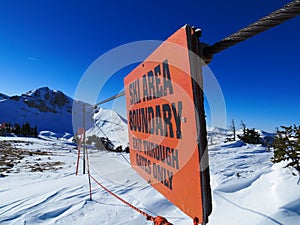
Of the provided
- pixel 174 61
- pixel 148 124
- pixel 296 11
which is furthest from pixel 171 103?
pixel 296 11

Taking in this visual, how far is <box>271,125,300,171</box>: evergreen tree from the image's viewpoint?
460 cm

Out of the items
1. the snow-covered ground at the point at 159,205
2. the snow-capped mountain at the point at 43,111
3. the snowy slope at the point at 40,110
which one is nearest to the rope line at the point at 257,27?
the snow-covered ground at the point at 159,205

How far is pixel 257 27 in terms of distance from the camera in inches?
22.3

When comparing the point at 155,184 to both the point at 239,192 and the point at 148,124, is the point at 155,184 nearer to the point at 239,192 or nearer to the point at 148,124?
the point at 148,124

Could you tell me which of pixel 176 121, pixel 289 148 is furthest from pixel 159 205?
pixel 289 148

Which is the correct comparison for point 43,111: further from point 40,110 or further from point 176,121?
point 176,121

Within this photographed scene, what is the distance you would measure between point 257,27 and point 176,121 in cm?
45

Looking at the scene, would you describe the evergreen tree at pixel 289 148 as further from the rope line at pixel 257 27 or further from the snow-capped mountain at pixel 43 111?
the snow-capped mountain at pixel 43 111

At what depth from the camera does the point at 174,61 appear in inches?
31.2

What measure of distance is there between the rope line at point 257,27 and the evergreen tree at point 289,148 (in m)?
4.65

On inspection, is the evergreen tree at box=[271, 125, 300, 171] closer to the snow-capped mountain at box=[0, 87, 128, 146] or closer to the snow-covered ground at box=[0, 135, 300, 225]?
the snow-covered ground at box=[0, 135, 300, 225]

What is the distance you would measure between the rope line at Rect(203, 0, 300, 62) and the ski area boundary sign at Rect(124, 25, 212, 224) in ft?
0.17

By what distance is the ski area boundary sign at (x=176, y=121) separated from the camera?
2.23ft

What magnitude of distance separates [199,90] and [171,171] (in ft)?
1.52
